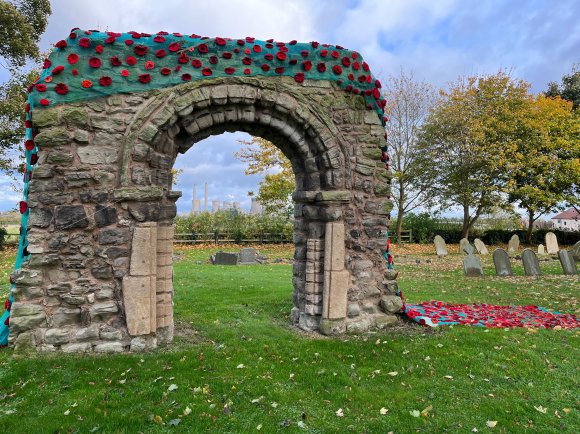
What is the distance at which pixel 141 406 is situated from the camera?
4.05 m

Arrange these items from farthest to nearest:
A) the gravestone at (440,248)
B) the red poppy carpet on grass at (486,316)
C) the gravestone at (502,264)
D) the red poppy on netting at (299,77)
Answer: the gravestone at (440,248) < the gravestone at (502,264) < the red poppy carpet on grass at (486,316) < the red poppy on netting at (299,77)

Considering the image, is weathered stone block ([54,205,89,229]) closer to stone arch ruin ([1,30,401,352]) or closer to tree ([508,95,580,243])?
stone arch ruin ([1,30,401,352])

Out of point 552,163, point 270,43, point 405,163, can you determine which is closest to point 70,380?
point 270,43

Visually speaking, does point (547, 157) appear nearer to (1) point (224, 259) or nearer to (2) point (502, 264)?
(2) point (502, 264)

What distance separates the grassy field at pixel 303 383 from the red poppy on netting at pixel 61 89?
3623mm

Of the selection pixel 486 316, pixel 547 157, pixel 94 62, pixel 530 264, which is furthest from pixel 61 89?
pixel 547 157

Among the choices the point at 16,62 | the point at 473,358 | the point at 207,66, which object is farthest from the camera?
the point at 16,62

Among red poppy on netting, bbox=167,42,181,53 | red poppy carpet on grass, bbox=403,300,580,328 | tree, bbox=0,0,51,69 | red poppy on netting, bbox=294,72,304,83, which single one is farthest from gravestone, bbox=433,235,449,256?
tree, bbox=0,0,51,69

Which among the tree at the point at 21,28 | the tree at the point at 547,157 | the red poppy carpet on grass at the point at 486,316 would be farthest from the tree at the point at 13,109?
the tree at the point at 547,157

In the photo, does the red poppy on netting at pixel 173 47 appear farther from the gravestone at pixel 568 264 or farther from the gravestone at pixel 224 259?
the gravestone at pixel 568 264

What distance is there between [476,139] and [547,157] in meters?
4.61

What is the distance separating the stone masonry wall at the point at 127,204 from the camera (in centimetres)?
540

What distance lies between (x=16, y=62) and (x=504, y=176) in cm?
2470

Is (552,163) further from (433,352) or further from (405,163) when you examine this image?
(433,352)
